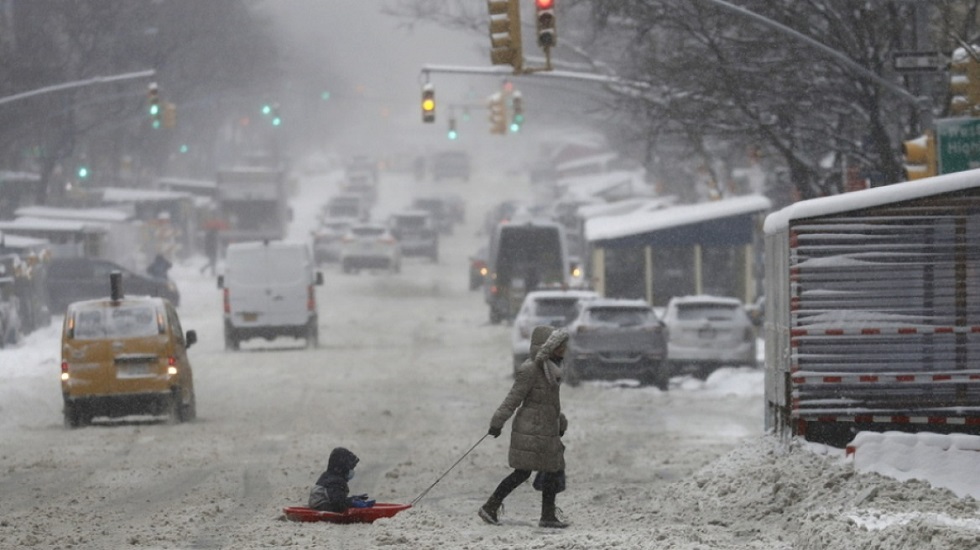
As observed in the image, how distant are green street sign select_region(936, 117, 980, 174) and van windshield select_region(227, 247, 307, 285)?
1743 centimetres

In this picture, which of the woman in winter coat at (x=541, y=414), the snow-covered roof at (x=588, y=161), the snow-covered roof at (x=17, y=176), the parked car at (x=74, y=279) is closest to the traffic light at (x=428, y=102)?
the parked car at (x=74, y=279)

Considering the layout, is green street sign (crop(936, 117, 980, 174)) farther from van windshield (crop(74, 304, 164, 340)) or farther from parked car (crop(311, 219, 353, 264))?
parked car (crop(311, 219, 353, 264))

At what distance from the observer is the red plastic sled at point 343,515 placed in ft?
43.9

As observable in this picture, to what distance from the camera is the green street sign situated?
21781 mm

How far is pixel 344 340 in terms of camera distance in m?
40.7

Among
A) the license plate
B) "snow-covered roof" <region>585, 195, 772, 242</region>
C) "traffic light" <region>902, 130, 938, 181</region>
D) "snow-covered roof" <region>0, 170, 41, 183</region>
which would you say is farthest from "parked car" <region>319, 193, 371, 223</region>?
"traffic light" <region>902, 130, 938, 181</region>

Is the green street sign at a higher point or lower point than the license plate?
higher

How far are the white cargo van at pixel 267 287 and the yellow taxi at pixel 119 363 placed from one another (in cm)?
1346

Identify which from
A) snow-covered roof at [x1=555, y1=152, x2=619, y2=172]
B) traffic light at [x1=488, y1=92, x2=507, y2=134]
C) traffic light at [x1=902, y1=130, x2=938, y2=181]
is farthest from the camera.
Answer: snow-covered roof at [x1=555, y1=152, x2=619, y2=172]

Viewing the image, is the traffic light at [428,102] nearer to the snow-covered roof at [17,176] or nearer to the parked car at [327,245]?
the snow-covered roof at [17,176]

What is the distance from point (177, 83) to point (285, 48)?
31.4m

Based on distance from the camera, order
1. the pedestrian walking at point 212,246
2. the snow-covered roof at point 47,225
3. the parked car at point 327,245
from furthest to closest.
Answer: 1. the parked car at point 327,245
2. the pedestrian walking at point 212,246
3. the snow-covered roof at point 47,225

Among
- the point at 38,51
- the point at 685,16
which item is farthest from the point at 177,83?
the point at 685,16

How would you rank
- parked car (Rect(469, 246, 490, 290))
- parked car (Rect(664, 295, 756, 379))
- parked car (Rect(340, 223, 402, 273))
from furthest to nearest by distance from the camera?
parked car (Rect(340, 223, 402, 273)) < parked car (Rect(469, 246, 490, 290)) < parked car (Rect(664, 295, 756, 379))
